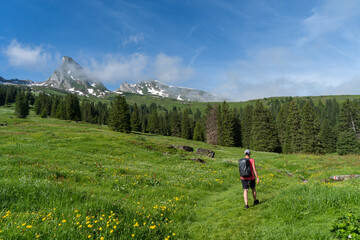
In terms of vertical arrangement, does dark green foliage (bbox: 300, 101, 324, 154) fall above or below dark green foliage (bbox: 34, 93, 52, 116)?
below

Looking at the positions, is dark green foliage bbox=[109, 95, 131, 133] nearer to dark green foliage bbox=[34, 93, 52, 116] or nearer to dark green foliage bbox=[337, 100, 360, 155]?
dark green foliage bbox=[337, 100, 360, 155]

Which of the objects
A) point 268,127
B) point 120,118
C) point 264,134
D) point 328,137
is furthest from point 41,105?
point 328,137

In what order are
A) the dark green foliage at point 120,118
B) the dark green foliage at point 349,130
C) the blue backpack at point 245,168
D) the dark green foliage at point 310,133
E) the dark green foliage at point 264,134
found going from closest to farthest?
1. the blue backpack at point 245,168
2. the dark green foliage at point 310,133
3. the dark green foliage at point 349,130
4. the dark green foliage at point 264,134
5. the dark green foliage at point 120,118

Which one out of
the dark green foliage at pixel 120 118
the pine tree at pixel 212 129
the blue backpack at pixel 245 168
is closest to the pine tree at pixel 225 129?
the pine tree at pixel 212 129

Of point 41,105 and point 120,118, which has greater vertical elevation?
point 41,105

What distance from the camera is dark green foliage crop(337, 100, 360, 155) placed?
59.4 metres

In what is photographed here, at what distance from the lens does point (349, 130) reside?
61.6 metres

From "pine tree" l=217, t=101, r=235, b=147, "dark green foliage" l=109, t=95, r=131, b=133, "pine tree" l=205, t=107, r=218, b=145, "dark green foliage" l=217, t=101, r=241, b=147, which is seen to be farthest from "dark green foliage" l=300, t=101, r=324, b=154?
"dark green foliage" l=109, t=95, r=131, b=133

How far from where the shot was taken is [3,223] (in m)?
4.48

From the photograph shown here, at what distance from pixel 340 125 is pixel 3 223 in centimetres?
8342

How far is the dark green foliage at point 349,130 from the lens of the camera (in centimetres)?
5944

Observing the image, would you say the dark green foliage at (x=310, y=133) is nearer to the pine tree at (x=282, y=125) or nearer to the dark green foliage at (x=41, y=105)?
the pine tree at (x=282, y=125)

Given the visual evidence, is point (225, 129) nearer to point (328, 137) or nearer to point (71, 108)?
point (328, 137)

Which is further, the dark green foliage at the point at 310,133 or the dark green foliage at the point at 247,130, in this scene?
the dark green foliage at the point at 247,130
